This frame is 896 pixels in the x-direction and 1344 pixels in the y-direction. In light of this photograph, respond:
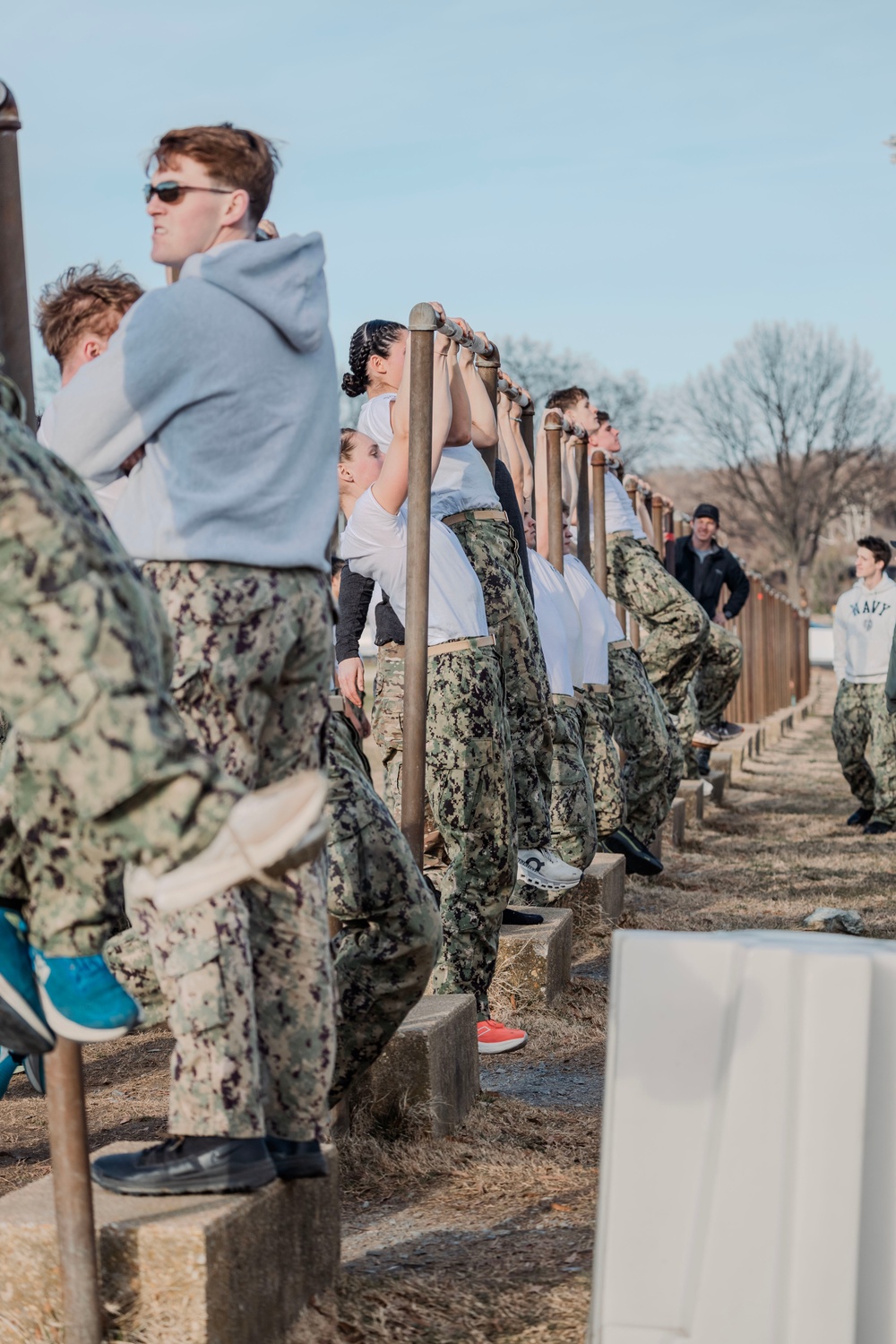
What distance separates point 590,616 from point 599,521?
121 centimetres

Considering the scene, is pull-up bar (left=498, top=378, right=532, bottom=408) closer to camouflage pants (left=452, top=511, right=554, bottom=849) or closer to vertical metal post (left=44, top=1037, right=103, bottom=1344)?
camouflage pants (left=452, top=511, right=554, bottom=849)

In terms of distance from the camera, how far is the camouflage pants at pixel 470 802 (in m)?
4.71

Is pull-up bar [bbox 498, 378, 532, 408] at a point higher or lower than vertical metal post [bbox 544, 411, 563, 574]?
higher

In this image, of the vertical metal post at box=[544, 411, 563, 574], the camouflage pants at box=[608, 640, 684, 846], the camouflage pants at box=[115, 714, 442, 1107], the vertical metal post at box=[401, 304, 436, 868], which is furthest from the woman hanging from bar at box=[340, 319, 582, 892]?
the camouflage pants at box=[608, 640, 684, 846]

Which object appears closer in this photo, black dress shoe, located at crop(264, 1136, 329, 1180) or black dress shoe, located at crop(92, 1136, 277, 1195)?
black dress shoe, located at crop(92, 1136, 277, 1195)

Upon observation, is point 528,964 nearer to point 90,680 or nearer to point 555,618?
point 555,618

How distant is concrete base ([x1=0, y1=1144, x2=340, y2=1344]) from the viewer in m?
2.45

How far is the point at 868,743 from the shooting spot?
1329cm

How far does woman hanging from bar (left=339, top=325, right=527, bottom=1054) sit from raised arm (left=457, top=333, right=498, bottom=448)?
0.45m

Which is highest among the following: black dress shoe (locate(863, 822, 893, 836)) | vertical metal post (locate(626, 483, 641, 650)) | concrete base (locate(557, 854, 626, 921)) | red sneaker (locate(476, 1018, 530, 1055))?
vertical metal post (locate(626, 483, 641, 650))

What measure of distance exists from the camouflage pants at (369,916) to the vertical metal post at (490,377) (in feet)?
7.20

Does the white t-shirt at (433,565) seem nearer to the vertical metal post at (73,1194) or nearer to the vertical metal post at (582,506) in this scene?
the vertical metal post at (73,1194)

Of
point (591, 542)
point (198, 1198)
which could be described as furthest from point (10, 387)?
point (591, 542)

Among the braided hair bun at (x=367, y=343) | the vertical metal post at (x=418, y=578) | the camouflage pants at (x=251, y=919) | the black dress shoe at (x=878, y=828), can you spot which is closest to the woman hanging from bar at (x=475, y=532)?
the braided hair bun at (x=367, y=343)
